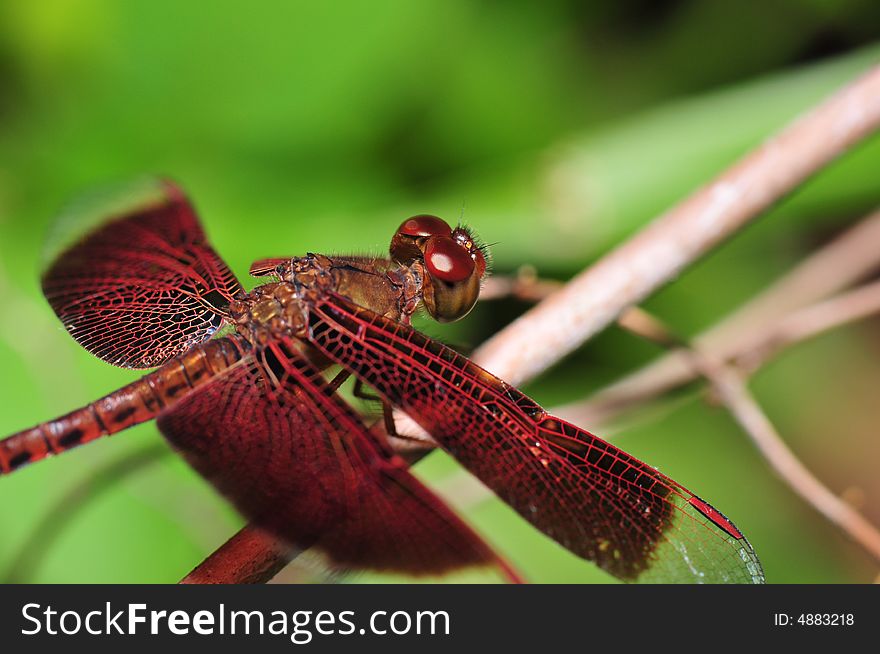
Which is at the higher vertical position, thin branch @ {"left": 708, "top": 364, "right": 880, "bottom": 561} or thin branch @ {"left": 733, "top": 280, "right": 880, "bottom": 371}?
thin branch @ {"left": 733, "top": 280, "right": 880, "bottom": 371}

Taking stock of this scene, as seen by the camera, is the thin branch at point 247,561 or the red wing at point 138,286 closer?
the thin branch at point 247,561

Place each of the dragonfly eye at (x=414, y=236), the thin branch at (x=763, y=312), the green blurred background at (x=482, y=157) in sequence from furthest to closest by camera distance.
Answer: the green blurred background at (x=482, y=157), the thin branch at (x=763, y=312), the dragonfly eye at (x=414, y=236)

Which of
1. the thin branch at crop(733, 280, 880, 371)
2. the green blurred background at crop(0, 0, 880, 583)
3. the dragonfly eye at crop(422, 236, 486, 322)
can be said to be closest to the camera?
the dragonfly eye at crop(422, 236, 486, 322)

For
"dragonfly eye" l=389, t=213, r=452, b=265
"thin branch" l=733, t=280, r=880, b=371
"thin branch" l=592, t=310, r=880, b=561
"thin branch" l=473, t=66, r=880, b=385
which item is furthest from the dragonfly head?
"thin branch" l=733, t=280, r=880, b=371

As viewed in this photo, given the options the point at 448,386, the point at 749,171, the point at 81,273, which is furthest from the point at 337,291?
the point at 749,171

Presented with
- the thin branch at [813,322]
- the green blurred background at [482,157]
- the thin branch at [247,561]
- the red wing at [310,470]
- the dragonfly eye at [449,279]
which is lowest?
the thin branch at [247,561]

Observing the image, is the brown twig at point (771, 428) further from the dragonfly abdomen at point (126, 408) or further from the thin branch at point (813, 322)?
the dragonfly abdomen at point (126, 408)

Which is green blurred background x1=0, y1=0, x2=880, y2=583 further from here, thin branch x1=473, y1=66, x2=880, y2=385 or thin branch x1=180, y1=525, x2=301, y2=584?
thin branch x1=180, y1=525, x2=301, y2=584

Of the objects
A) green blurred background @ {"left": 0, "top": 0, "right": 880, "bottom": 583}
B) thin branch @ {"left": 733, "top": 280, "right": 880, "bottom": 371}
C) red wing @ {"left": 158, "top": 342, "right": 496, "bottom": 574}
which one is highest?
green blurred background @ {"left": 0, "top": 0, "right": 880, "bottom": 583}

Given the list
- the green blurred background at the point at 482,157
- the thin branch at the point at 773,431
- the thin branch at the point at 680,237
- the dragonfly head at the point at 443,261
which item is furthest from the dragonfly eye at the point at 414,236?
the green blurred background at the point at 482,157

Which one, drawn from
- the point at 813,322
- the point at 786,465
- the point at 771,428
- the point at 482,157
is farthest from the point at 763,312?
the point at 482,157
